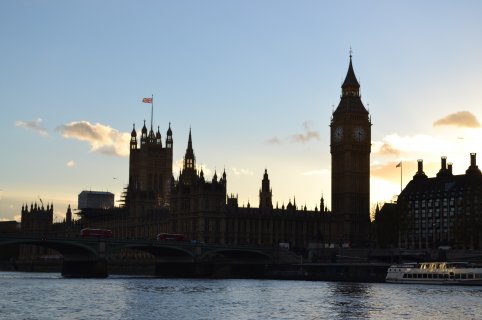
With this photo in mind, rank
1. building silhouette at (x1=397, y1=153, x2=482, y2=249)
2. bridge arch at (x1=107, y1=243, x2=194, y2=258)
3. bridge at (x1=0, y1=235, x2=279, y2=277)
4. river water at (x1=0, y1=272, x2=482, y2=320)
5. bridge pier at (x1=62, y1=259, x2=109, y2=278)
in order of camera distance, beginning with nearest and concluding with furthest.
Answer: river water at (x1=0, y1=272, x2=482, y2=320) → bridge at (x1=0, y1=235, x2=279, y2=277) → bridge pier at (x1=62, y1=259, x2=109, y2=278) → bridge arch at (x1=107, y1=243, x2=194, y2=258) → building silhouette at (x1=397, y1=153, x2=482, y2=249)

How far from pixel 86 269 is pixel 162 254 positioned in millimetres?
16532

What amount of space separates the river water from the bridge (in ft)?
72.6

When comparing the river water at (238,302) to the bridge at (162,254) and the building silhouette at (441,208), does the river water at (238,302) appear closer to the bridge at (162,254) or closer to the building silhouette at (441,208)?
the bridge at (162,254)

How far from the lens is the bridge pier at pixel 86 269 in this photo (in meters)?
151

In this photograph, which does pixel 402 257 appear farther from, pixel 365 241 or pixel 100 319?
pixel 100 319

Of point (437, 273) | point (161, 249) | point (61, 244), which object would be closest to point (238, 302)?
point (437, 273)

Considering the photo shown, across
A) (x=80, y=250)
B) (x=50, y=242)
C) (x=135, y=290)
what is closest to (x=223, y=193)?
(x=80, y=250)

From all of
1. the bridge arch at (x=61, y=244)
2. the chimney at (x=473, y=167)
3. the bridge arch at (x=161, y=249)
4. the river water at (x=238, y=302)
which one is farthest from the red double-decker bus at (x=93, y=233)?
the chimney at (x=473, y=167)

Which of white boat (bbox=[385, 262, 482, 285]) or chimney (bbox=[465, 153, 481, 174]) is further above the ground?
chimney (bbox=[465, 153, 481, 174])

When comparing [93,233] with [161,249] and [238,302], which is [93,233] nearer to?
[161,249]

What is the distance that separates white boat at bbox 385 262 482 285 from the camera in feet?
398

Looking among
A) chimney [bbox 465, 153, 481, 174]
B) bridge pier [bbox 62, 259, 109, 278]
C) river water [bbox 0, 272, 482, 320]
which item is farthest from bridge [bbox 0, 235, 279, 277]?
chimney [bbox 465, 153, 481, 174]

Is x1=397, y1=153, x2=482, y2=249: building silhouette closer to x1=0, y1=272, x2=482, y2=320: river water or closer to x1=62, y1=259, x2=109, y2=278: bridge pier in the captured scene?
x1=0, y1=272, x2=482, y2=320: river water

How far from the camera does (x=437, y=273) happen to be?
124m
